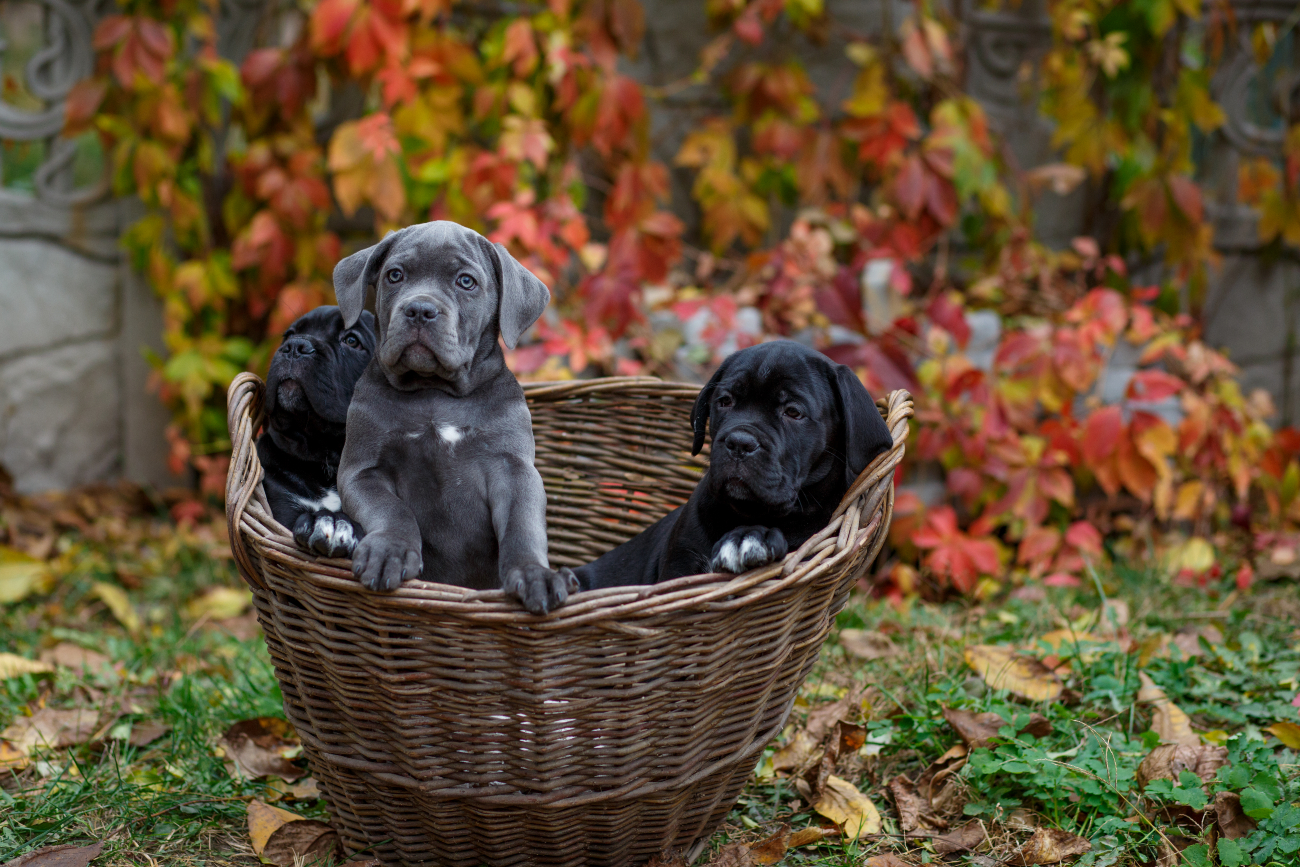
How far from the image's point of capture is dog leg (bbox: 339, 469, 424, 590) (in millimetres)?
2059

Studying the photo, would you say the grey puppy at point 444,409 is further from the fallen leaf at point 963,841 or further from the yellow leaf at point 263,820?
the fallen leaf at point 963,841

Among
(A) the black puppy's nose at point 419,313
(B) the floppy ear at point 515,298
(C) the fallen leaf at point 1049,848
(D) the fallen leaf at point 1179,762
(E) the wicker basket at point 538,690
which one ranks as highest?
(A) the black puppy's nose at point 419,313

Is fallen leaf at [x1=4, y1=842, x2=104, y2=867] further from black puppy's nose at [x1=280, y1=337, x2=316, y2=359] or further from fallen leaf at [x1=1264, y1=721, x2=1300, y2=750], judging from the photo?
fallen leaf at [x1=1264, y1=721, x2=1300, y2=750]

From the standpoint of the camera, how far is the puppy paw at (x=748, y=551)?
2.18 meters

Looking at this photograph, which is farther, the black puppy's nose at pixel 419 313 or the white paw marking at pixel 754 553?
the black puppy's nose at pixel 419 313

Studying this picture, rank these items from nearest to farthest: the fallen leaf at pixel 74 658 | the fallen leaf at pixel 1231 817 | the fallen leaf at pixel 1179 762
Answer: the fallen leaf at pixel 1231 817, the fallen leaf at pixel 1179 762, the fallen leaf at pixel 74 658

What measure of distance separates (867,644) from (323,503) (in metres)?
1.87

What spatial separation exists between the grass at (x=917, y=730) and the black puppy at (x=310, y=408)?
2.51ft

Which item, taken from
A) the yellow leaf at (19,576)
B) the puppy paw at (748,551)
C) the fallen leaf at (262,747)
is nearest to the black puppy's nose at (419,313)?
the puppy paw at (748,551)

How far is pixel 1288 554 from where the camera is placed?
458 centimetres

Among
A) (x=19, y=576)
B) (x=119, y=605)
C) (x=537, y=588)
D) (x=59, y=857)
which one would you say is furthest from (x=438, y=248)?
(x=19, y=576)

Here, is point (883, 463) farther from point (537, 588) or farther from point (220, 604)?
point (220, 604)

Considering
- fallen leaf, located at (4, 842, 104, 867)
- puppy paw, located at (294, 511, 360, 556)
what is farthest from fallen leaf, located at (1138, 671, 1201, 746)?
fallen leaf, located at (4, 842, 104, 867)

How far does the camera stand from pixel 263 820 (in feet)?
8.47
